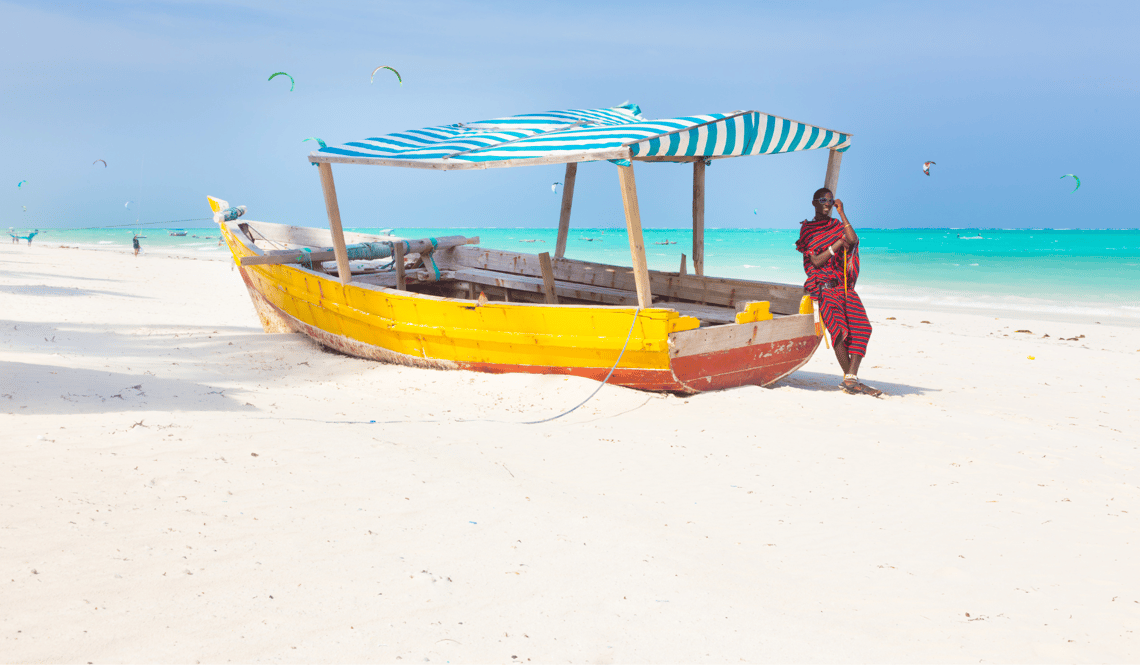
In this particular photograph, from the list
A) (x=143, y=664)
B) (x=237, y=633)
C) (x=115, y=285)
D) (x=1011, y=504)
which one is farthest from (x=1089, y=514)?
(x=115, y=285)

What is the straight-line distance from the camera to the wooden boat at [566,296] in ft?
19.3

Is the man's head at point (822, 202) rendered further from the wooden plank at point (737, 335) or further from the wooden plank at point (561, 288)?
the wooden plank at point (561, 288)

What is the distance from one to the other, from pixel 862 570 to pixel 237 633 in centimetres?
252

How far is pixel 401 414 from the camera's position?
5465 mm

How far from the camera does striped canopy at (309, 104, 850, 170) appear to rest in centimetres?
568

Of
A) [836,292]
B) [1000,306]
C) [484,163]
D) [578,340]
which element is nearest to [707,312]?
[836,292]

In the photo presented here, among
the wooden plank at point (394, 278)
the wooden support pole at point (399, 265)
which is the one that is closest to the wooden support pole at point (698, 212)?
the wooden plank at point (394, 278)

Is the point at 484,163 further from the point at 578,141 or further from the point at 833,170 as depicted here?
the point at 833,170

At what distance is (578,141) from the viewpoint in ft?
19.5

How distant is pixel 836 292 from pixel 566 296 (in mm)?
3300

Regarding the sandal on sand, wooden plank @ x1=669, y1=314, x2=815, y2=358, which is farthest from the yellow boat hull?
the sandal on sand

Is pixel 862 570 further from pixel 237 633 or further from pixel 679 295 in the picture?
pixel 679 295

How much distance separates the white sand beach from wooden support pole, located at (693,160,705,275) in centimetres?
247

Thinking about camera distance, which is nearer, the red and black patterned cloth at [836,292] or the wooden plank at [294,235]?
the red and black patterned cloth at [836,292]
